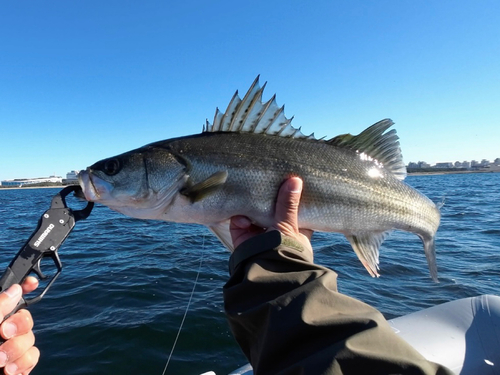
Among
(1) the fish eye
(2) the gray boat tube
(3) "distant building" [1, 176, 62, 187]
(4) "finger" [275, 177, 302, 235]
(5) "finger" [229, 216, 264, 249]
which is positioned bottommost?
(2) the gray boat tube

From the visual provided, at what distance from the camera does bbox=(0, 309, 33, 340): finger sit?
1.72 m

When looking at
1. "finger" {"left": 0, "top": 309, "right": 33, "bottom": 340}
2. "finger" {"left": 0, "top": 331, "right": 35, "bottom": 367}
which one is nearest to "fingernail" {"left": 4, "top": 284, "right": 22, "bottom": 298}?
"finger" {"left": 0, "top": 309, "right": 33, "bottom": 340}

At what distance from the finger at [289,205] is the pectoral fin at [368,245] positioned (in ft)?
2.94

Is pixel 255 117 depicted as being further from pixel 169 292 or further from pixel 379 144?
pixel 169 292

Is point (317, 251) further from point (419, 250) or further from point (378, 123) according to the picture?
point (378, 123)

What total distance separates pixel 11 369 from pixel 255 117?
111 inches

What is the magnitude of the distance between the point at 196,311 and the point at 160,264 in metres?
3.40

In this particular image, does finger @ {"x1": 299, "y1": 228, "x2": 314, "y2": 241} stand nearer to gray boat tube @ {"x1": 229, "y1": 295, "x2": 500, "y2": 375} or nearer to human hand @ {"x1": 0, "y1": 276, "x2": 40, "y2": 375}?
gray boat tube @ {"x1": 229, "y1": 295, "x2": 500, "y2": 375}

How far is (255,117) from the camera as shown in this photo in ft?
11.3

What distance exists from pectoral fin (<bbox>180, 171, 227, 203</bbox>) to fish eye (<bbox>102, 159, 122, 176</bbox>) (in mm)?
702

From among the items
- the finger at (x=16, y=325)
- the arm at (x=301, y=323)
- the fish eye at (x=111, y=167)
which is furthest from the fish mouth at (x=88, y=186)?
the arm at (x=301, y=323)

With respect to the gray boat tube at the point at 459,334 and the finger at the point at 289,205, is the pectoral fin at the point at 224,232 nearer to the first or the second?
the finger at the point at 289,205

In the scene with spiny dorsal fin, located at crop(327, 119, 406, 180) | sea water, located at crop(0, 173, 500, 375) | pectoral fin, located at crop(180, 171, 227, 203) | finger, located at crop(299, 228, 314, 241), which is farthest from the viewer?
sea water, located at crop(0, 173, 500, 375)

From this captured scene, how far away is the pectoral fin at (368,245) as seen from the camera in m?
3.47
